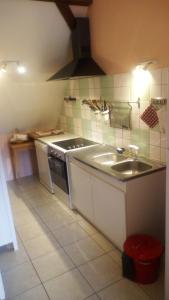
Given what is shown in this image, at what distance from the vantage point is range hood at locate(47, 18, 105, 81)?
107 inches

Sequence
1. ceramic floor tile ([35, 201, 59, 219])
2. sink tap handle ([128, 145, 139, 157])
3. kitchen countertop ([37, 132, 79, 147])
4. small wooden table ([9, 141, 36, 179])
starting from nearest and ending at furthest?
sink tap handle ([128, 145, 139, 157]) < ceramic floor tile ([35, 201, 59, 219]) < kitchen countertop ([37, 132, 79, 147]) < small wooden table ([9, 141, 36, 179])

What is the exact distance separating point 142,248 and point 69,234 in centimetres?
95

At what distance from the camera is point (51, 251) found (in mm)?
2365

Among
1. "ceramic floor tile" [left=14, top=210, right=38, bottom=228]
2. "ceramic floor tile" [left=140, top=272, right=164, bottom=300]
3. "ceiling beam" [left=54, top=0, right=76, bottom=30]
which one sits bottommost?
"ceramic floor tile" [left=140, top=272, right=164, bottom=300]

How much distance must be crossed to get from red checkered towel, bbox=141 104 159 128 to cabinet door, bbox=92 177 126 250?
728 mm

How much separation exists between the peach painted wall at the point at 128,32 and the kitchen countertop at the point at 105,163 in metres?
0.90

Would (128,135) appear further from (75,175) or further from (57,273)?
(57,273)

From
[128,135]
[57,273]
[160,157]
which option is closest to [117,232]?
[57,273]

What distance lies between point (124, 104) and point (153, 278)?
1700 millimetres

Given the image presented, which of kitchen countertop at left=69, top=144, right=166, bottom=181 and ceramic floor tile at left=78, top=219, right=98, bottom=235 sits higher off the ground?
kitchen countertop at left=69, top=144, right=166, bottom=181

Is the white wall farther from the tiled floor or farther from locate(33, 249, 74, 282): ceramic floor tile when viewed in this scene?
locate(33, 249, 74, 282): ceramic floor tile

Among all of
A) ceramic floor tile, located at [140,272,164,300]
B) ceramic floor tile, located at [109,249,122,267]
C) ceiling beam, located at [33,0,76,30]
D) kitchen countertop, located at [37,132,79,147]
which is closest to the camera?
ceramic floor tile, located at [140,272,164,300]

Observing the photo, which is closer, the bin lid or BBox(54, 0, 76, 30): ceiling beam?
the bin lid

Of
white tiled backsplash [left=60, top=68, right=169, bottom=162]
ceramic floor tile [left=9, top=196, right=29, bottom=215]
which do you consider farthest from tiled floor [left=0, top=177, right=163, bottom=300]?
white tiled backsplash [left=60, top=68, right=169, bottom=162]
